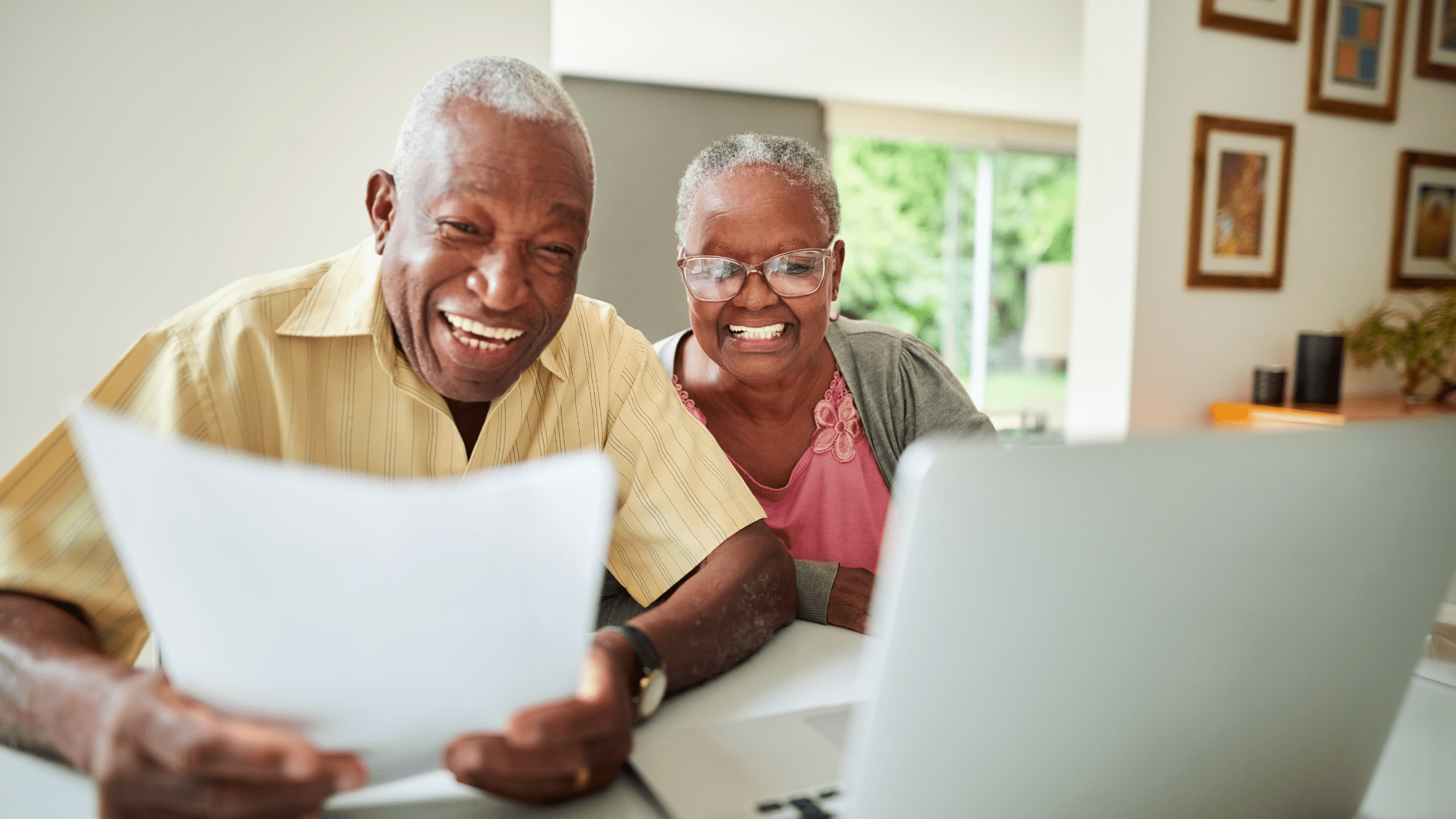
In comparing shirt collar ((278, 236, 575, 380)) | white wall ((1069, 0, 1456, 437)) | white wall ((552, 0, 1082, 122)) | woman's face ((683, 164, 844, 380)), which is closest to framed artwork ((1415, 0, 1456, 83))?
white wall ((1069, 0, 1456, 437))

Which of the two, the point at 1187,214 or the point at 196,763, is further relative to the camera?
the point at 1187,214

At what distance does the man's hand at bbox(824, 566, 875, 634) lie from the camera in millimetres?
1080

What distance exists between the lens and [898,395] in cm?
155

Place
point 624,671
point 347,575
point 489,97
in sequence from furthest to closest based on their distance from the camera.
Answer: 1. point 489,97
2. point 624,671
3. point 347,575

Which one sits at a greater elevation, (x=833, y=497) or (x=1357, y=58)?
(x=1357, y=58)

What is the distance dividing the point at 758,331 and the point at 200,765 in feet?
3.52

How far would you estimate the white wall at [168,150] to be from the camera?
1558 millimetres

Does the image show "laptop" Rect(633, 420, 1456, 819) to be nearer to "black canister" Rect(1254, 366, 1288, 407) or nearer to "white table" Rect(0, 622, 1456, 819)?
"white table" Rect(0, 622, 1456, 819)

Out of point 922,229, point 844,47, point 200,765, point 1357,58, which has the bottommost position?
point 200,765

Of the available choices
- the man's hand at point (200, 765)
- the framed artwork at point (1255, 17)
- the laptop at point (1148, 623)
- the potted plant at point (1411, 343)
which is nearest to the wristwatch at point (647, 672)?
the laptop at point (1148, 623)

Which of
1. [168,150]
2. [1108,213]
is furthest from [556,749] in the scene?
[1108,213]

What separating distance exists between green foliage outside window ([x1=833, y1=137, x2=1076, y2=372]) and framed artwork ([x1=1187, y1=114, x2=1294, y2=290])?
15.3 feet

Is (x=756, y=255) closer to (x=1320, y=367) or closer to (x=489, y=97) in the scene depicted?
(x=489, y=97)

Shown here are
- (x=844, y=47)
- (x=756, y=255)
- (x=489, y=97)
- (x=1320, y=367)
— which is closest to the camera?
(x=489, y=97)
